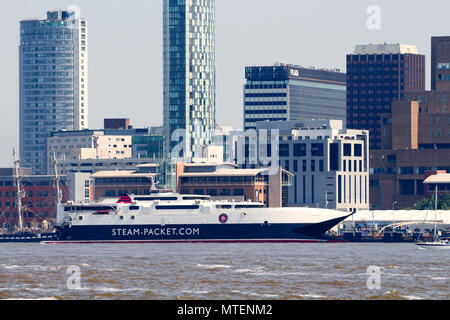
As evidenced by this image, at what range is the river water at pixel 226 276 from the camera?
72.8 m

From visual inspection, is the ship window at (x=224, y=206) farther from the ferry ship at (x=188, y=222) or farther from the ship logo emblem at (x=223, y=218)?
the ship logo emblem at (x=223, y=218)

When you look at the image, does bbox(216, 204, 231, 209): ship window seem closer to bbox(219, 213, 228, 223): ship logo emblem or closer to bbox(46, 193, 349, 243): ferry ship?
bbox(46, 193, 349, 243): ferry ship

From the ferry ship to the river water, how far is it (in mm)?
43670

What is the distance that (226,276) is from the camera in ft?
295

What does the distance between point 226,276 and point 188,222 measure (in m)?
90.8

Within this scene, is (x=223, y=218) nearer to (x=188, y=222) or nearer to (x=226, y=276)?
(x=188, y=222)

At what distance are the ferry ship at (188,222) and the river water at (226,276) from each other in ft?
143

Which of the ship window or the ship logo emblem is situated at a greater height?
the ship window

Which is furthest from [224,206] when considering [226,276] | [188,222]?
[226,276]

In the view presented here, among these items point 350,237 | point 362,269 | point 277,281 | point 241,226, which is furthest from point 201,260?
point 350,237

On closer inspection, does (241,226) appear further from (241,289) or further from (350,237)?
(241,289)

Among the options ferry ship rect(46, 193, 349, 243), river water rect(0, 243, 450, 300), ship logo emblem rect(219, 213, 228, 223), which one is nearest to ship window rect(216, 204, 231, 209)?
ferry ship rect(46, 193, 349, 243)

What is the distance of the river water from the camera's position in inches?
2867
